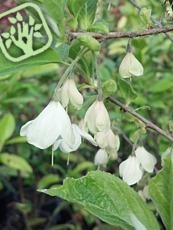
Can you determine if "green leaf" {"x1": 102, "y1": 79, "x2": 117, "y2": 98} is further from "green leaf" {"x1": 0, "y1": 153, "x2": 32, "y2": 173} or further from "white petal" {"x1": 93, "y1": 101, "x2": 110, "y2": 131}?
"green leaf" {"x1": 0, "y1": 153, "x2": 32, "y2": 173}

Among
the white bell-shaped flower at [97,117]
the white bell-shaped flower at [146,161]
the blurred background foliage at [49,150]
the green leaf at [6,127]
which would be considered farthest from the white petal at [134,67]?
the green leaf at [6,127]

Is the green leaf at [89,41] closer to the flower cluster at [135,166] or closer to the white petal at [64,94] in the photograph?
the white petal at [64,94]

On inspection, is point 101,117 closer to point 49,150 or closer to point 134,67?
point 134,67

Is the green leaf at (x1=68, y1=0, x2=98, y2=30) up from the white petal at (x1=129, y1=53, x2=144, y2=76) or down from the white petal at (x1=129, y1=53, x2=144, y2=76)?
up

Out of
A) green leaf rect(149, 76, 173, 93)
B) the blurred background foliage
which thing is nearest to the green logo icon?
the blurred background foliage

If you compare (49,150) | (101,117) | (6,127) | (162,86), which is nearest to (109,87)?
(101,117)

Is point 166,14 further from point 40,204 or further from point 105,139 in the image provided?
point 40,204
